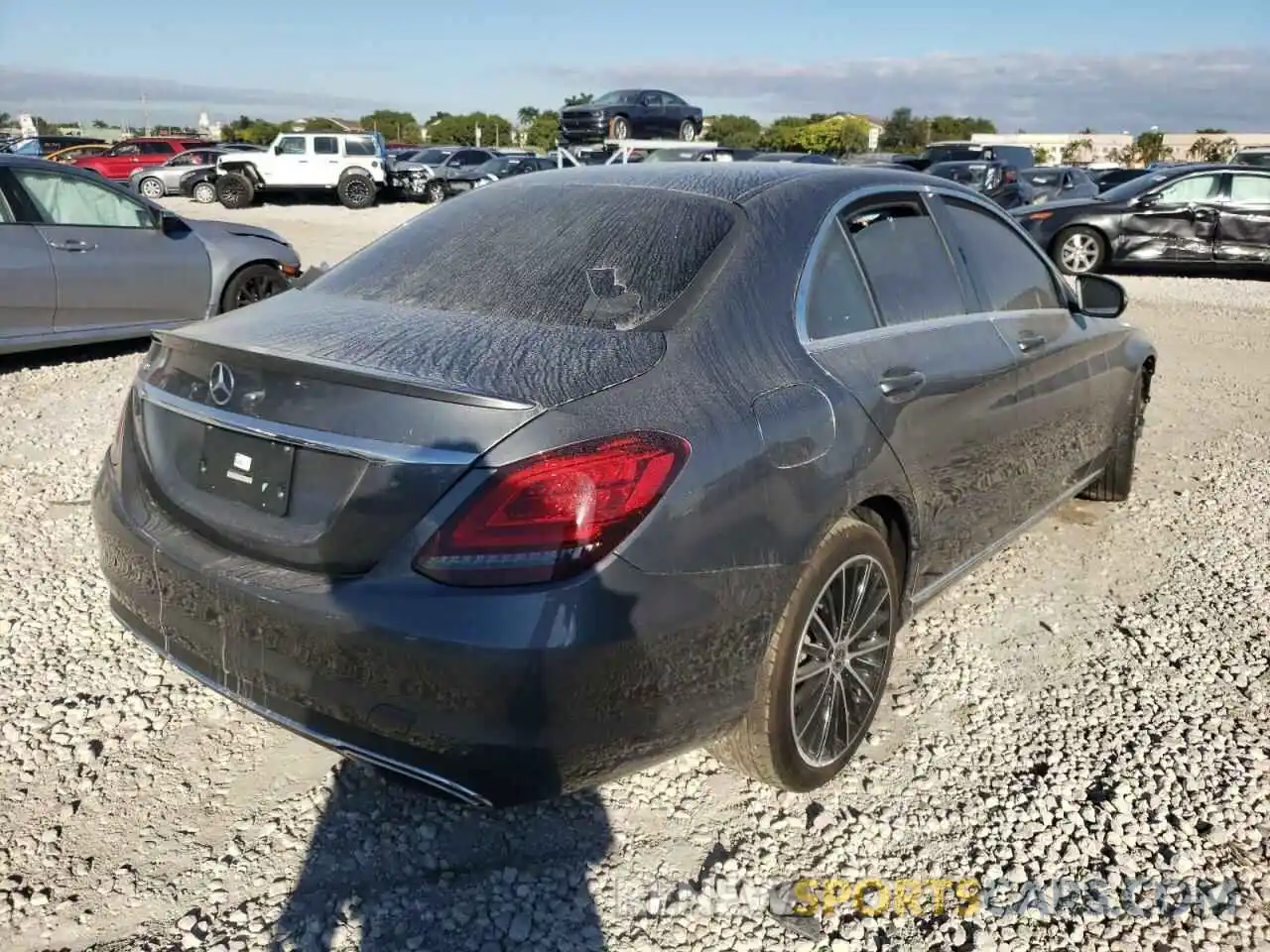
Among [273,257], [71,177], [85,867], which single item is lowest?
[85,867]

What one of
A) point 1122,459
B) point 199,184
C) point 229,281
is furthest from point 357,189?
point 1122,459

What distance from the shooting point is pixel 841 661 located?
2748 mm

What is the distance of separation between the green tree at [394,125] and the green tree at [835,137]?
3245 cm

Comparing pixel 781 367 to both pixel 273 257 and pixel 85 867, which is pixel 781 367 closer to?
pixel 85 867

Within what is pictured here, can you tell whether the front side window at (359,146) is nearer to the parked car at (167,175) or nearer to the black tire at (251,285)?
the parked car at (167,175)

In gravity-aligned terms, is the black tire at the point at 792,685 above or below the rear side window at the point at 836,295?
below

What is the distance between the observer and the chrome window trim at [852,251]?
8.73ft

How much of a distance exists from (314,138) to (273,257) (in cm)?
1913

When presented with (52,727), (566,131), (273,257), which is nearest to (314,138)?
(566,131)

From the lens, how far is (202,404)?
234 cm

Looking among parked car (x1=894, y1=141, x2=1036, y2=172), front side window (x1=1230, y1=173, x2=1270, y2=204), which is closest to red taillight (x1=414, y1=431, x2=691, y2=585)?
front side window (x1=1230, y1=173, x2=1270, y2=204)

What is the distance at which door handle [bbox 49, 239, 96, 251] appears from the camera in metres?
6.92

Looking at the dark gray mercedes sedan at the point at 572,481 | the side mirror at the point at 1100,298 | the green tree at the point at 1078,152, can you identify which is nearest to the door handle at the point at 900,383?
the dark gray mercedes sedan at the point at 572,481

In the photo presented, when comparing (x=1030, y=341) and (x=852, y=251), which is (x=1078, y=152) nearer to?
(x=1030, y=341)
